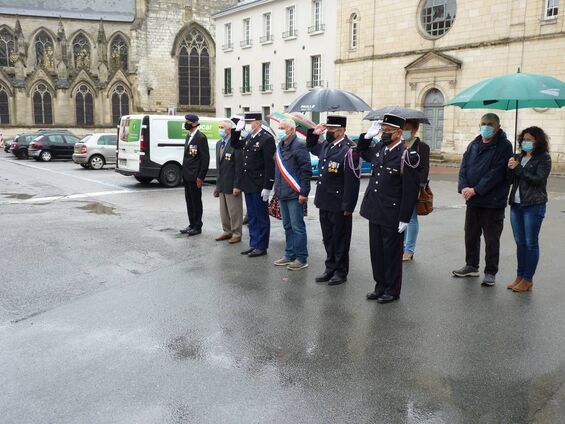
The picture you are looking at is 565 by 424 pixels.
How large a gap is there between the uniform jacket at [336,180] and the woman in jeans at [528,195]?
5.64 feet

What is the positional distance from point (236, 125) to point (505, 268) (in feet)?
14.6

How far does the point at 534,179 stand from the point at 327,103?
4159 mm

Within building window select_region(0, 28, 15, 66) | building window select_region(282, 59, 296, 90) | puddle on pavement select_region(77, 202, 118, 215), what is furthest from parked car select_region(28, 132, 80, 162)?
building window select_region(0, 28, 15, 66)

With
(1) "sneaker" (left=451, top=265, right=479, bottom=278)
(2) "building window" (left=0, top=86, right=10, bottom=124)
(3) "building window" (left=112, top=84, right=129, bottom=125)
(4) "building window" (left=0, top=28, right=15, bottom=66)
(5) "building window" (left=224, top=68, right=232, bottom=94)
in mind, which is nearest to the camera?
(1) "sneaker" (left=451, top=265, right=479, bottom=278)

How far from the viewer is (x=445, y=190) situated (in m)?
17.7

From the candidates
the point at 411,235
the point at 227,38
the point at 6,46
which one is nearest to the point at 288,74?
the point at 227,38

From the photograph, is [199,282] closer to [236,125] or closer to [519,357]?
[236,125]

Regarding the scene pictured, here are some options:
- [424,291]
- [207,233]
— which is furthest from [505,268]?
[207,233]

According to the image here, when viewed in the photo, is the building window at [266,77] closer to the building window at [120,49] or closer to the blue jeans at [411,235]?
the building window at [120,49]

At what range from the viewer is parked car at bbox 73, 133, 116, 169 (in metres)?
24.0

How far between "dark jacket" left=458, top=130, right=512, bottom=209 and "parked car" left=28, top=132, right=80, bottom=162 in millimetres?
26840

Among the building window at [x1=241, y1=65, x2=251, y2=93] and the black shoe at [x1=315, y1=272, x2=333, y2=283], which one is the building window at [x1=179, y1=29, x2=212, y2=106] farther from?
the black shoe at [x1=315, y1=272, x2=333, y2=283]

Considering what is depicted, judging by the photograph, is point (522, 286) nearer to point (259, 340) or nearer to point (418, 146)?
point (418, 146)

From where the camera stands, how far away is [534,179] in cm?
600
